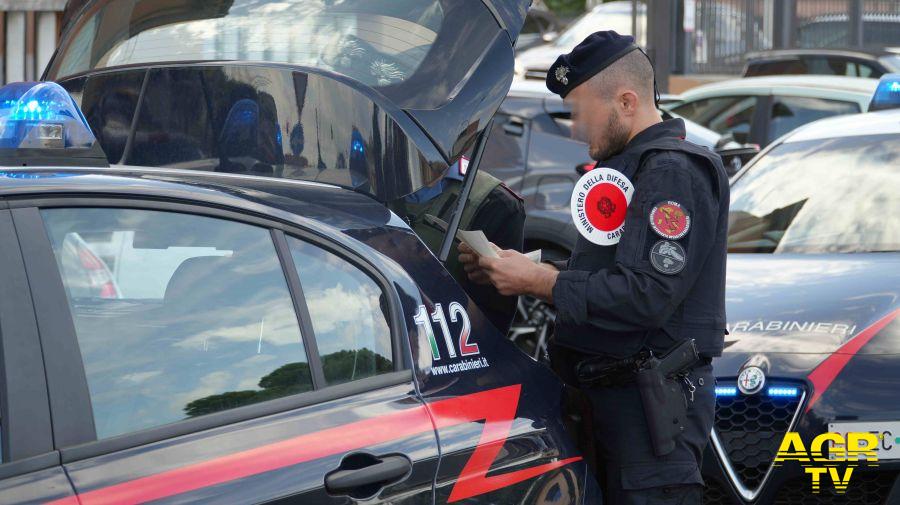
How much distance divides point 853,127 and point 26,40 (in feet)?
19.8

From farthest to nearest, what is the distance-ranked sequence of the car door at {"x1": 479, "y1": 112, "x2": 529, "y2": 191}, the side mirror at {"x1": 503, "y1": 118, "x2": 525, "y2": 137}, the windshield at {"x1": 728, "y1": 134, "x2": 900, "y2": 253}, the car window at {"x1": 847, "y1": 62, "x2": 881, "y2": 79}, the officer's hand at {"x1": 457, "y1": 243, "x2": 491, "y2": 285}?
1. the car window at {"x1": 847, "y1": 62, "x2": 881, "y2": 79}
2. the side mirror at {"x1": 503, "y1": 118, "x2": 525, "y2": 137}
3. the car door at {"x1": 479, "y1": 112, "x2": 529, "y2": 191}
4. the windshield at {"x1": 728, "y1": 134, "x2": 900, "y2": 253}
5. the officer's hand at {"x1": 457, "y1": 243, "x2": 491, "y2": 285}

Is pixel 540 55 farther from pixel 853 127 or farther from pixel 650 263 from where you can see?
pixel 650 263

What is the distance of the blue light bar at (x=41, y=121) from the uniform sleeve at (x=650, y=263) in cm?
114

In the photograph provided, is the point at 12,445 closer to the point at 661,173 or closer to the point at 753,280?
the point at 661,173

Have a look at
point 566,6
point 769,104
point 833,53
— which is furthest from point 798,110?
point 566,6

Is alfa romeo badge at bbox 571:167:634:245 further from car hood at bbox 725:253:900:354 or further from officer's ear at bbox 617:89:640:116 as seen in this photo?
car hood at bbox 725:253:900:354

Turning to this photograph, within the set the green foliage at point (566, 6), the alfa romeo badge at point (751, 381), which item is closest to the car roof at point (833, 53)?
the alfa romeo badge at point (751, 381)

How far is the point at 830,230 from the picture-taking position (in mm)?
4883

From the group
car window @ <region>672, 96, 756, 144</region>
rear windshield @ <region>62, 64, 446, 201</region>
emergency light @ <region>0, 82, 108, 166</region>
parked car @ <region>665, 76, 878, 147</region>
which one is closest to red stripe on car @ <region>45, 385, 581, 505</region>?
rear windshield @ <region>62, 64, 446, 201</region>

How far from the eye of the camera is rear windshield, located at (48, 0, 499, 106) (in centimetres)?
298

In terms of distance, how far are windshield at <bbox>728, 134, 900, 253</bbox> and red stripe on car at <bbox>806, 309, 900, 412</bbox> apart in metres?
0.81

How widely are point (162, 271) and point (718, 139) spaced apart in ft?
22.8

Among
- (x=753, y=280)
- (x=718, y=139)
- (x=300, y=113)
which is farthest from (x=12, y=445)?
(x=718, y=139)

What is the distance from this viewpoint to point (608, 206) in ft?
9.84
